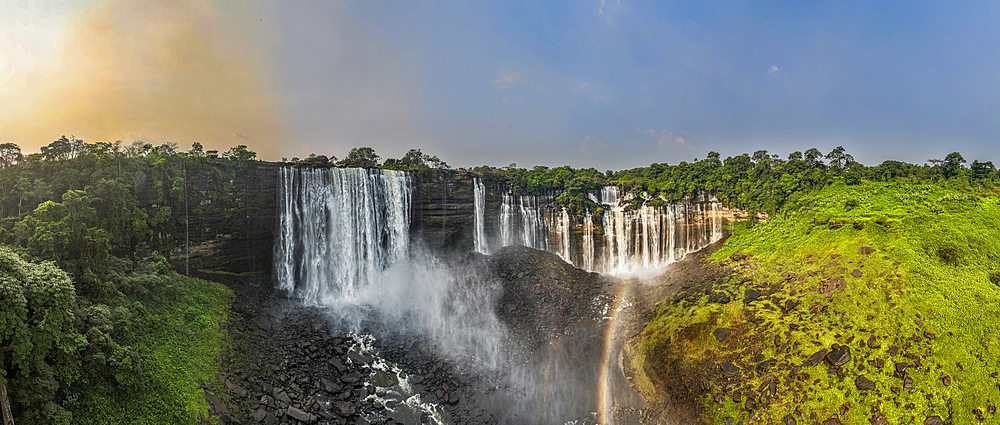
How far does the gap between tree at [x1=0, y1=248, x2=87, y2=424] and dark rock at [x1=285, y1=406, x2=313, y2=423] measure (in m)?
5.41

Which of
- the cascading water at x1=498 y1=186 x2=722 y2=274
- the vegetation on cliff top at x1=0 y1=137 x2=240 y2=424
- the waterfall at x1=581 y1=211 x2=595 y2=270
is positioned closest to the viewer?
the vegetation on cliff top at x1=0 y1=137 x2=240 y2=424

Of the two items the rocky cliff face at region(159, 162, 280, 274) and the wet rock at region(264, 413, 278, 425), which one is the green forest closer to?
the rocky cliff face at region(159, 162, 280, 274)

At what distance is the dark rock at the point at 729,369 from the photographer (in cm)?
1446

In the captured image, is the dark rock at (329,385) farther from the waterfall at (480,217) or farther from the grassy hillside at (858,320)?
the waterfall at (480,217)

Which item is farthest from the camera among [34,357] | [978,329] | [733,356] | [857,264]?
[857,264]

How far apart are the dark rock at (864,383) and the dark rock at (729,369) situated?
3.38 metres

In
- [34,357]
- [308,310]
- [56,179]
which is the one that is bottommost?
[308,310]

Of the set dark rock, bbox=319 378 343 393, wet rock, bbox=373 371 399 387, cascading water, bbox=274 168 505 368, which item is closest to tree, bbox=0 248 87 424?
dark rock, bbox=319 378 343 393

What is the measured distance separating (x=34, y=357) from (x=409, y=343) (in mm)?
12078

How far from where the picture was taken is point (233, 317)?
17.2 metres

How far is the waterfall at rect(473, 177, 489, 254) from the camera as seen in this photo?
29.7 m

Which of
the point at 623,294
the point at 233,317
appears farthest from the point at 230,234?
the point at 623,294

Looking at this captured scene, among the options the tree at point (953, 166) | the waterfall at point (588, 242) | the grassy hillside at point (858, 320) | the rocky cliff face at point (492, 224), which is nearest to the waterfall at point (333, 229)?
the rocky cliff face at point (492, 224)

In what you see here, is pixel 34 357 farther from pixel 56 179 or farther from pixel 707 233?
pixel 707 233
